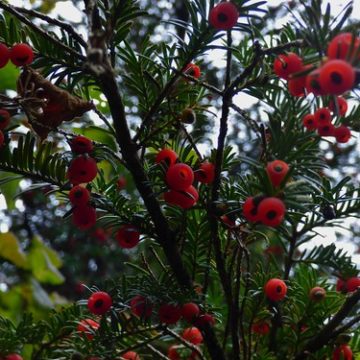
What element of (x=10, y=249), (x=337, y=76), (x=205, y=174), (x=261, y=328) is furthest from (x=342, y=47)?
(x=10, y=249)

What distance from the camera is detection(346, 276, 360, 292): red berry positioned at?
2.51 feet

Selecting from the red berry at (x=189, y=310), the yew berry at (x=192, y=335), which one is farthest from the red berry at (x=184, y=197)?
the yew berry at (x=192, y=335)

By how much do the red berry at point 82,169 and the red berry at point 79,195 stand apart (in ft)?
0.05

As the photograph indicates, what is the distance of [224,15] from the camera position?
58cm

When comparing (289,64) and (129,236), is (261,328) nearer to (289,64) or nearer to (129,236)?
(129,236)

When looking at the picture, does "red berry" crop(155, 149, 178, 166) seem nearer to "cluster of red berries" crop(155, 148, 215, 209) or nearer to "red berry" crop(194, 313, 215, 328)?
"cluster of red berries" crop(155, 148, 215, 209)

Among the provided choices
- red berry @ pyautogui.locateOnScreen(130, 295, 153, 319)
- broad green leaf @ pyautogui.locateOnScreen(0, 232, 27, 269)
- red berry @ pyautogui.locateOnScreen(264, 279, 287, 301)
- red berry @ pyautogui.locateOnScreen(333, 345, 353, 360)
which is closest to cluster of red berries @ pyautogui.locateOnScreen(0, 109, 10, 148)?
red berry @ pyautogui.locateOnScreen(130, 295, 153, 319)

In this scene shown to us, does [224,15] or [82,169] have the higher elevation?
[224,15]

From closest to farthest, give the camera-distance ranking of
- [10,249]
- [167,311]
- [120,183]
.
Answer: [167,311], [120,183], [10,249]

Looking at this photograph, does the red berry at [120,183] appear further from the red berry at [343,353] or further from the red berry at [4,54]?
the red berry at [343,353]

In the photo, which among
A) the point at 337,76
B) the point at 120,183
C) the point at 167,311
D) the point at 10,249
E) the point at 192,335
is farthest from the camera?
the point at 10,249

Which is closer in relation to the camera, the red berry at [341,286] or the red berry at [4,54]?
the red berry at [4,54]

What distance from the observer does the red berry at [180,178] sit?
59cm

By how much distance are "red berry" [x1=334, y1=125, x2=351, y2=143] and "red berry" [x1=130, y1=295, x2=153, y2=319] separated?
0.27 metres
